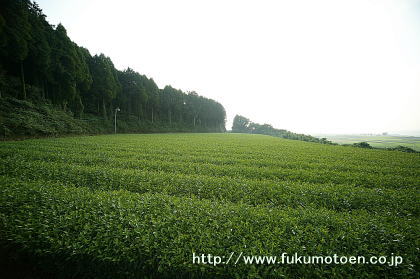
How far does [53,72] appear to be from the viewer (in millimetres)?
30969

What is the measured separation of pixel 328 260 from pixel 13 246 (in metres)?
7.01

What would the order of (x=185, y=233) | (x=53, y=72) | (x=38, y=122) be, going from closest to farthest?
(x=185, y=233)
(x=38, y=122)
(x=53, y=72)

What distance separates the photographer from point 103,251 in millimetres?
3299

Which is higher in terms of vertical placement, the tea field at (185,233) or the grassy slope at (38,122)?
the grassy slope at (38,122)

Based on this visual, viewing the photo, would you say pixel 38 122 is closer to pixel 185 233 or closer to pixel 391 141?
pixel 185 233

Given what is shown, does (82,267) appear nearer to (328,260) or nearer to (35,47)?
(328,260)

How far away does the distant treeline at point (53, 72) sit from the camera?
2350 cm

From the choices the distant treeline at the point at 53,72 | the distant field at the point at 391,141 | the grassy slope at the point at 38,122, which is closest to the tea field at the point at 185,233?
the grassy slope at the point at 38,122

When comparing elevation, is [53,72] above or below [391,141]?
above

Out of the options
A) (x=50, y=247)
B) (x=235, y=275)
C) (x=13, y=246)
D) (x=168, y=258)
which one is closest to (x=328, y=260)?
(x=235, y=275)

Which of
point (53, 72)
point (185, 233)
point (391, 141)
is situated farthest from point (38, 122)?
point (391, 141)

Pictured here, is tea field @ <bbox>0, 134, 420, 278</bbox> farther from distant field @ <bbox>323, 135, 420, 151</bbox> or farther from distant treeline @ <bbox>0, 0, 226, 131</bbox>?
distant field @ <bbox>323, 135, 420, 151</bbox>

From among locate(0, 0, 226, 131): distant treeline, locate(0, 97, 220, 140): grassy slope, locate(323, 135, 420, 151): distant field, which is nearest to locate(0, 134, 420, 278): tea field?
locate(0, 97, 220, 140): grassy slope

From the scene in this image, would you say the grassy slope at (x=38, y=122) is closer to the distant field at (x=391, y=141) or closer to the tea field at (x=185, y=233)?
the tea field at (x=185, y=233)
